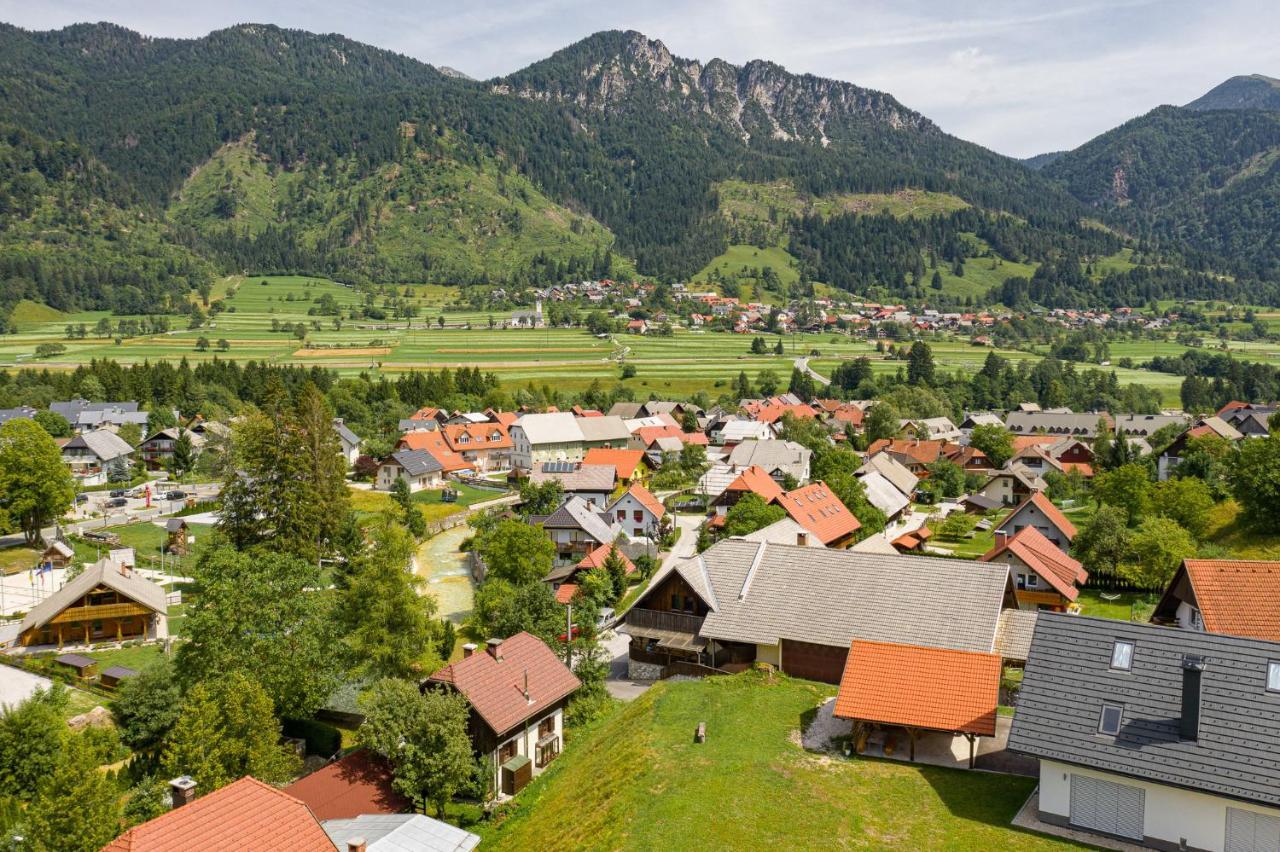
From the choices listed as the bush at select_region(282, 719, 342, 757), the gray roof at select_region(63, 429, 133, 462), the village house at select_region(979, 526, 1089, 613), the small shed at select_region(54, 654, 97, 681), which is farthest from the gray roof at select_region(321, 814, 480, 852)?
the gray roof at select_region(63, 429, 133, 462)

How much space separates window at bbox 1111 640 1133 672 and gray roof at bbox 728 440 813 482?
54.1 meters

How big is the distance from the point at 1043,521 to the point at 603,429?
170ft

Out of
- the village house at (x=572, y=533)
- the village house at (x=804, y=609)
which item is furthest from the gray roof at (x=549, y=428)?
the village house at (x=804, y=609)

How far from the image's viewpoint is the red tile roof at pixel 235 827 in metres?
15.0

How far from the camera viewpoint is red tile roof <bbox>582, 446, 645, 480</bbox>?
74.1 meters

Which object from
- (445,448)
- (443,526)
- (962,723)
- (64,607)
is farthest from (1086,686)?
(445,448)

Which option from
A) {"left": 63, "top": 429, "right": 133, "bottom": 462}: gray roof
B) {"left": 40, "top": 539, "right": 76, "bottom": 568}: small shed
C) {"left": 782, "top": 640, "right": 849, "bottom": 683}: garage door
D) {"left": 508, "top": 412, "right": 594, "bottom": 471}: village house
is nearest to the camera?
{"left": 782, "top": 640, "right": 849, "bottom": 683}: garage door

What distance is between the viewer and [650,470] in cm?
8119

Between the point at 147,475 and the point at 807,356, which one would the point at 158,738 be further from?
the point at 807,356

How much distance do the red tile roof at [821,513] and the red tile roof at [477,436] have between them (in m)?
→ 43.5

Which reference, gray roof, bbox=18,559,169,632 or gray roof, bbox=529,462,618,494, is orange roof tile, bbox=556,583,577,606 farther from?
gray roof, bbox=529,462,618,494

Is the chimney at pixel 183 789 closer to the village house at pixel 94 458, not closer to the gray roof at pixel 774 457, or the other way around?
the gray roof at pixel 774 457

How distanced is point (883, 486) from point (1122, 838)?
4554cm

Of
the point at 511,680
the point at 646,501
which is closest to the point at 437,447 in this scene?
the point at 646,501
